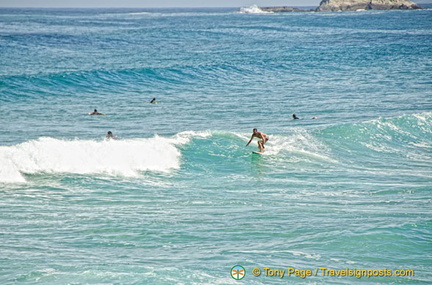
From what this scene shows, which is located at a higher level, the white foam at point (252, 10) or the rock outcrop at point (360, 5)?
the rock outcrop at point (360, 5)

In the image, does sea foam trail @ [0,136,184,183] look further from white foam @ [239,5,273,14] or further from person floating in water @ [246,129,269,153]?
white foam @ [239,5,273,14]

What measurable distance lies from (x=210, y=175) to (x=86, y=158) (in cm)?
421

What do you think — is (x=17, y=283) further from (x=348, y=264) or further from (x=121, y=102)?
(x=121, y=102)

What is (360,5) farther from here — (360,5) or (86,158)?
(86,158)

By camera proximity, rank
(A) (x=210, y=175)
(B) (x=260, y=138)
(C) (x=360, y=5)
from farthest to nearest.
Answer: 1. (C) (x=360, y=5)
2. (B) (x=260, y=138)
3. (A) (x=210, y=175)

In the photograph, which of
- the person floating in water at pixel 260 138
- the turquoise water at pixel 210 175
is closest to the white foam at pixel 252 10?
the turquoise water at pixel 210 175

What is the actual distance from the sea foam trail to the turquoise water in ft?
0.21

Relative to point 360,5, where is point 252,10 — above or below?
below

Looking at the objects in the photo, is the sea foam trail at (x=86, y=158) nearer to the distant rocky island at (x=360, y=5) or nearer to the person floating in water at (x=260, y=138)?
the person floating in water at (x=260, y=138)

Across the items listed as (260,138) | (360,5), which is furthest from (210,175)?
(360,5)

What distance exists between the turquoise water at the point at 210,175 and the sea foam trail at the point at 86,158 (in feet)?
0.21

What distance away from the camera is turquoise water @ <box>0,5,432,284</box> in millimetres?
10680

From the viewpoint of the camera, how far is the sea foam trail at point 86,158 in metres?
17.5

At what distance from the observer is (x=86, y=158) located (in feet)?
60.8
